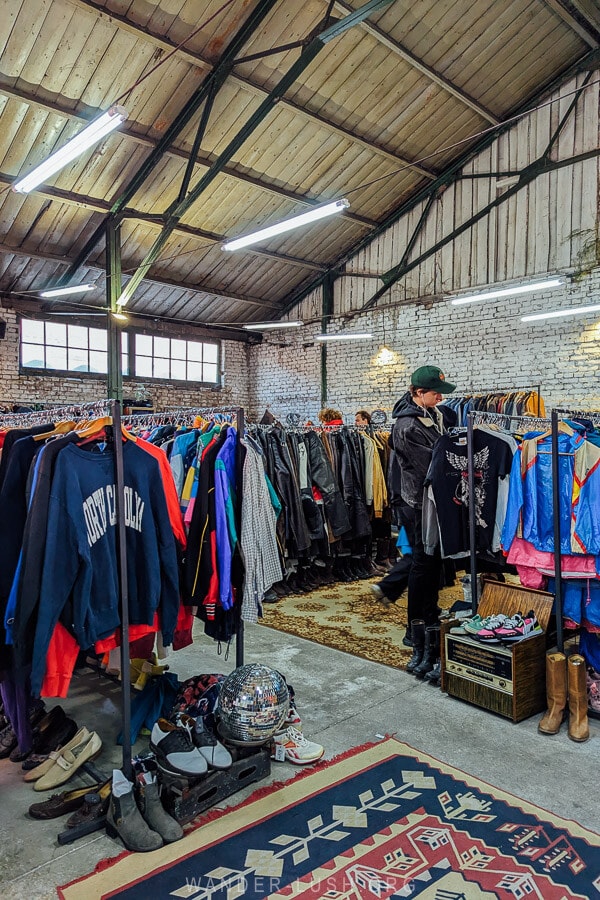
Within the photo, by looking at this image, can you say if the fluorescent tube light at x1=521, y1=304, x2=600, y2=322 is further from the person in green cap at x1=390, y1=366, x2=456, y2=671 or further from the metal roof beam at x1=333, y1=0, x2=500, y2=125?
the person in green cap at x1=390, y1=366, x2=456, y2=671

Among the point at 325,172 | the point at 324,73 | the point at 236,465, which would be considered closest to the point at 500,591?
the point at 236,465

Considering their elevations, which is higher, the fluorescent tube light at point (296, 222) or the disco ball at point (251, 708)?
the fluorescent tube light at point (296, 222)

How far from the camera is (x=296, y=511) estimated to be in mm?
5176

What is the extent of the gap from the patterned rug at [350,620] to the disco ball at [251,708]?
1.44 metres

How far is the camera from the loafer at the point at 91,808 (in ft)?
6.97

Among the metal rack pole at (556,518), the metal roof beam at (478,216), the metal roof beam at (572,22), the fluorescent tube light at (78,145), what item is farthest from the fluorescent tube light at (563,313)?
the fluorescent tube light at (78,145)

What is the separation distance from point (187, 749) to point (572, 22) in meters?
9.75

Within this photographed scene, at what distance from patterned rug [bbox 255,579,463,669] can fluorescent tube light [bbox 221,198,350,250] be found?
379 cm

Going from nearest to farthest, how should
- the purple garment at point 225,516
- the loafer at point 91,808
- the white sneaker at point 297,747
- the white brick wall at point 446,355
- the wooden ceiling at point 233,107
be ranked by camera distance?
the loafer at point 91,808, the white sneaker at point 297,747, the purple garment at point 225,516, the wooden ceiling at point 233,107, the white brick wall at point 446,355

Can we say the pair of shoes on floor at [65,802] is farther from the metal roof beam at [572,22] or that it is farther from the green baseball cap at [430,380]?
the metal roof beam at [572,22]

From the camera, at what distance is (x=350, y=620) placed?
464cm

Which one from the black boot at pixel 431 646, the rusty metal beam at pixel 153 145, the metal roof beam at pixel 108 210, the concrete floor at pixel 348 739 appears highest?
the rusty metal beam at pixel 153 145

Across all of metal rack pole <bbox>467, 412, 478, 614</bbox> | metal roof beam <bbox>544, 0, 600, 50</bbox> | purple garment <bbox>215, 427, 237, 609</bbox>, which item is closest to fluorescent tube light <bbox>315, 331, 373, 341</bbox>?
metal roof beam <bbox>544, 0, 600, 50</bbox>

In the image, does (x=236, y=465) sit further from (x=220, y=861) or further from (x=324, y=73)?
(x=324, y=73)
